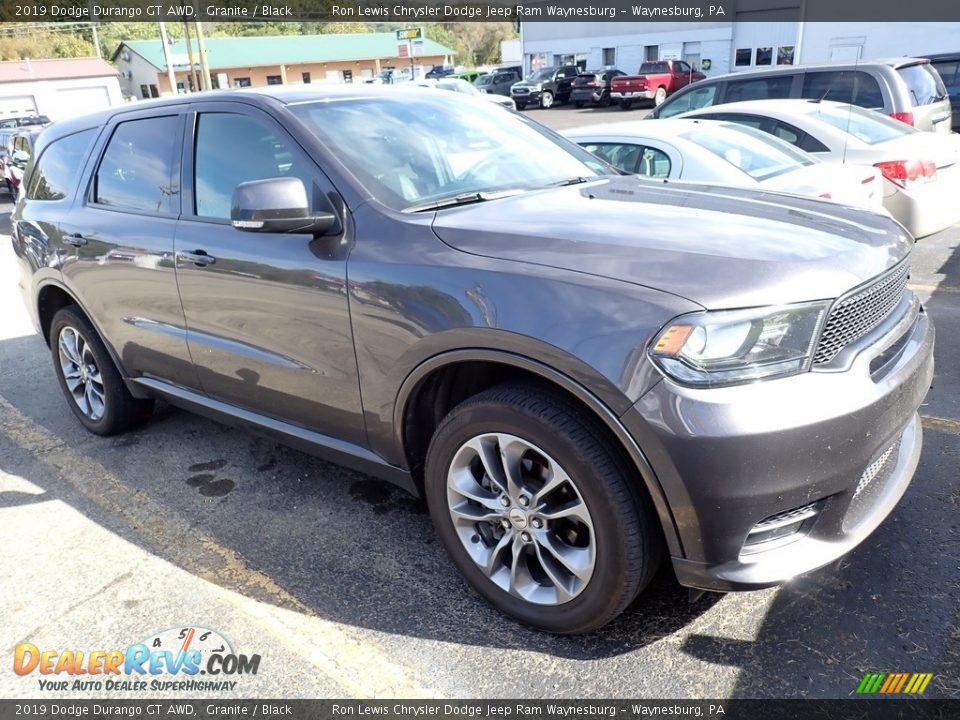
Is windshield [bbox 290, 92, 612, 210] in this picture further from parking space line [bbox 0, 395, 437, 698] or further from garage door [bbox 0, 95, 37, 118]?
garage door [bbox 0, 95, 37, 118]

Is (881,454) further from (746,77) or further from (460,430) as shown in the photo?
(746,77)

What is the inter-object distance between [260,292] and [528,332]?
4.24 ft

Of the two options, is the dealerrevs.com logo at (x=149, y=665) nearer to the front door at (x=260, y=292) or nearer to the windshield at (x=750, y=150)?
the front door at (x=260, y=292)

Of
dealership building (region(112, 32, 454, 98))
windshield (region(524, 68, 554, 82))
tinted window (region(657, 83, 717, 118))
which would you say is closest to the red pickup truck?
windshield (region(524, 68, 554, 82))

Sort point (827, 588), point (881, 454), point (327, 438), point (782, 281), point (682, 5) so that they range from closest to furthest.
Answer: point (782, 281) < point (881, 454) < point (827, 588) < point (327, 438) < point (682, 5)

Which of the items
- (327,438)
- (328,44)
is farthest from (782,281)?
(328,44)

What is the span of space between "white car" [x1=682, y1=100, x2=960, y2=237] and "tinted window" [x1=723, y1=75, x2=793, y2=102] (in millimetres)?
2545

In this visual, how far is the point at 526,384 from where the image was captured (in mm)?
2355

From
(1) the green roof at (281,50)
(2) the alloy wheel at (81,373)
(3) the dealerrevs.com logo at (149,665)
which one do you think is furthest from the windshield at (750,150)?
(1) the green roof at (281,50)

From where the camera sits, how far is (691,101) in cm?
1031

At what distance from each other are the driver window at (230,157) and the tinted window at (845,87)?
24.6 ft

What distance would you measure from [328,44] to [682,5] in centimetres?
3312

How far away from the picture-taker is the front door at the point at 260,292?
2.77 m

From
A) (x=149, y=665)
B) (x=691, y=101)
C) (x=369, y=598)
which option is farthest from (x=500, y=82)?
(x=149, y=665)
